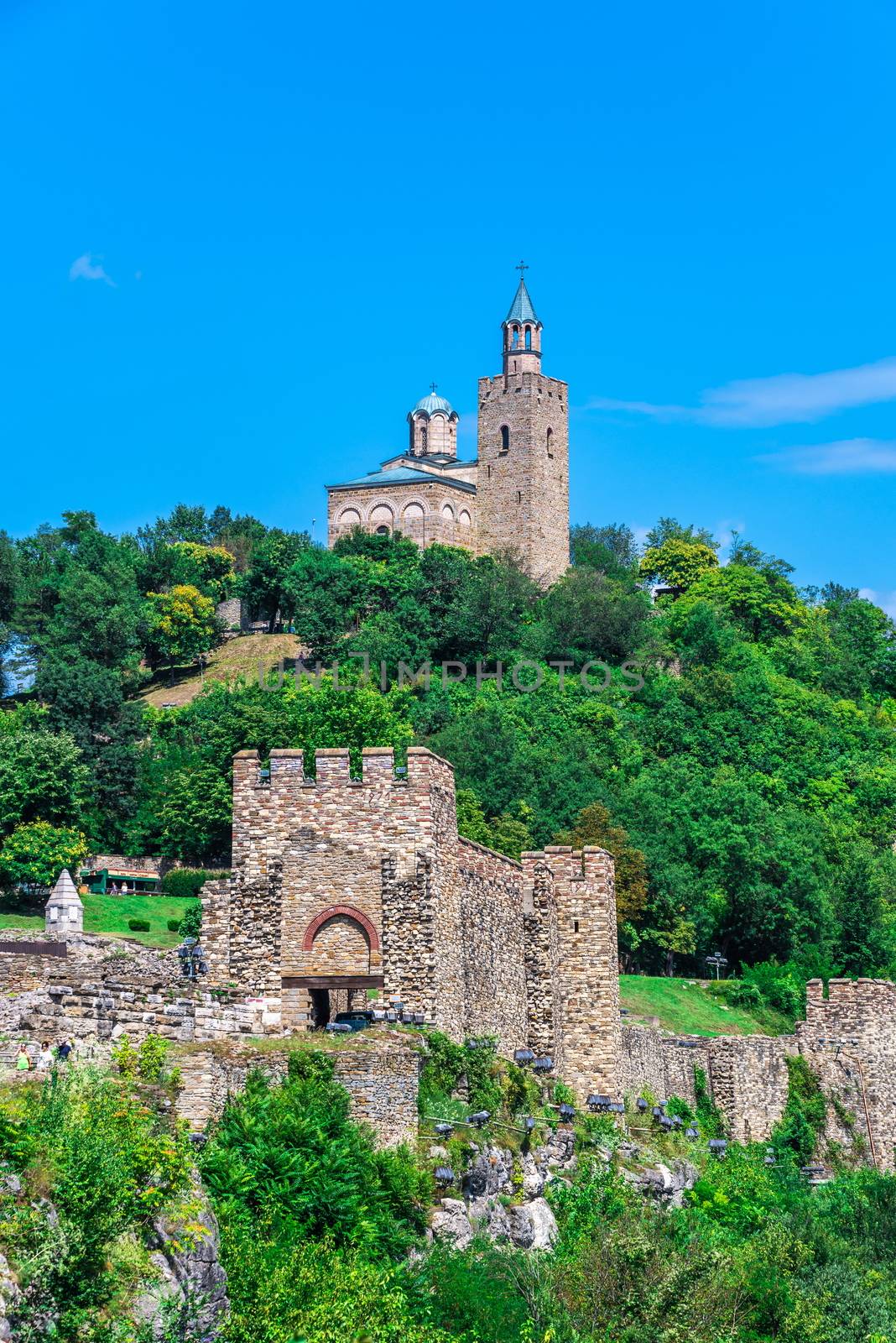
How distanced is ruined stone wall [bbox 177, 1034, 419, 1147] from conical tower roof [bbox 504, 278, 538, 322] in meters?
89.8

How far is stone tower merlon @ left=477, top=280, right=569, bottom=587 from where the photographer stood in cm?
11625

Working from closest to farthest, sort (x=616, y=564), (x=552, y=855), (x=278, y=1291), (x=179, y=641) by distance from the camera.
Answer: (x=278, y=1291), (x=552, y=855), (x=179, y=641), (x=616, y=564)

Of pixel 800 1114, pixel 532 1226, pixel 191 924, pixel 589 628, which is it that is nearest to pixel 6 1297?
pixel 532 1226

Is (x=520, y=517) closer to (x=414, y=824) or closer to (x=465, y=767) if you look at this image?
(x=465, y=767)

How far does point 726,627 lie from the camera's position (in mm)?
104812

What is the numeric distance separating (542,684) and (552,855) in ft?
179

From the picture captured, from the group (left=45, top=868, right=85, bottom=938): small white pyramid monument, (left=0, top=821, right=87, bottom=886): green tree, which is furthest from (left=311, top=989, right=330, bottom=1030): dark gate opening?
(left=0, top=821, right=87, bottom=886): green tree

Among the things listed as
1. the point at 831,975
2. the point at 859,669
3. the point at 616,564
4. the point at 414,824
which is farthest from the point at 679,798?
the point at 616,564

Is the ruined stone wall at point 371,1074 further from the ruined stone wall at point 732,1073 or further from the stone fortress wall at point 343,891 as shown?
the ruined stone wall at point 732,1073

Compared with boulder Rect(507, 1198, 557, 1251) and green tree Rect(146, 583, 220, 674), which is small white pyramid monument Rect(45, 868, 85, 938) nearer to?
boulder Rect(507, 1198, 557, 1251)

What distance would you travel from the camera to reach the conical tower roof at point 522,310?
11638 cm

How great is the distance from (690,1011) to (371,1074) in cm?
3221

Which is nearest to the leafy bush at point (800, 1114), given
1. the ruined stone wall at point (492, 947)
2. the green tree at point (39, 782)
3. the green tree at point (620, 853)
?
the ruined stone wall at point (492, 947)

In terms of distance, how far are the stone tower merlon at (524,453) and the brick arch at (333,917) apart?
83189mm
